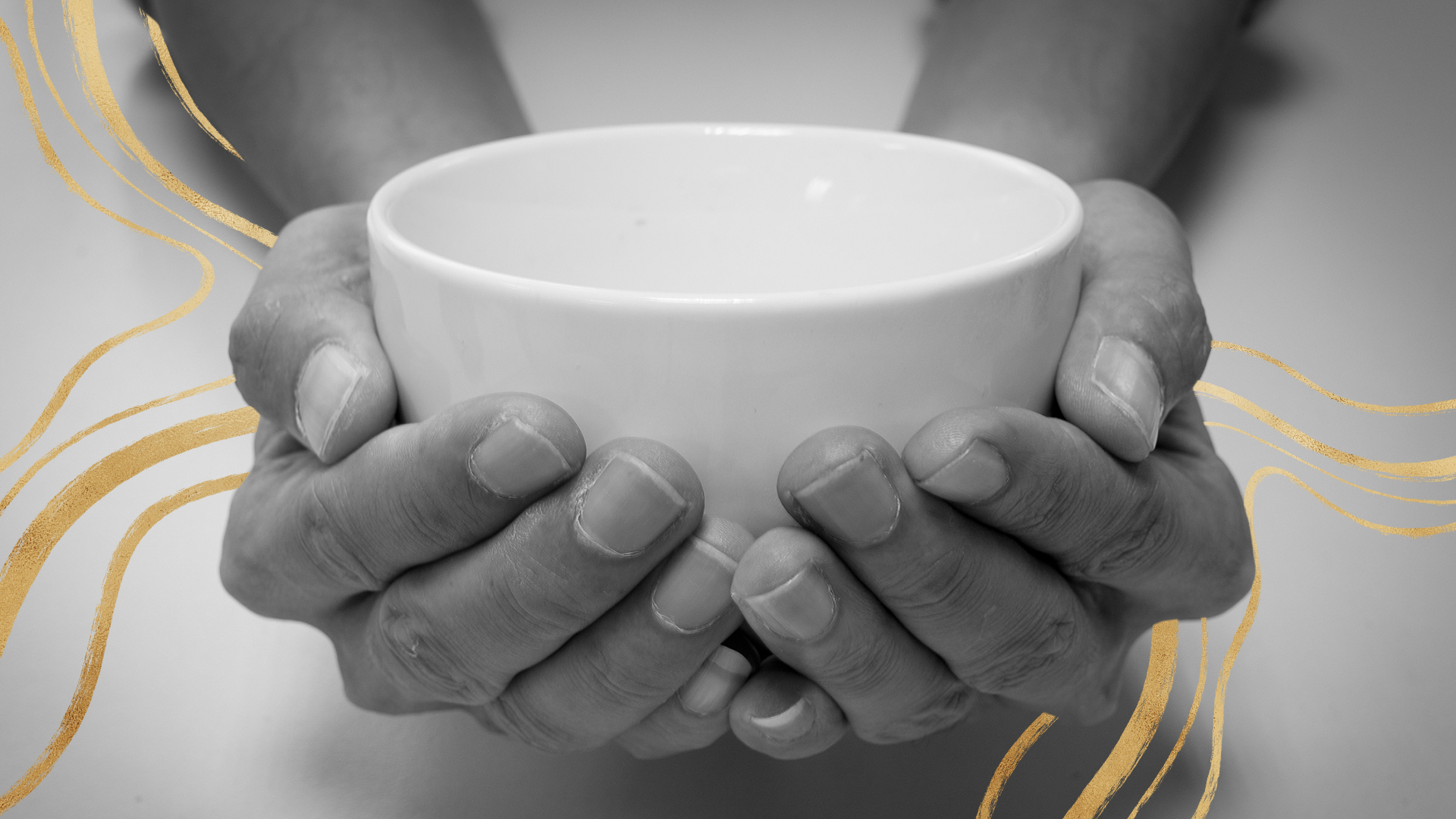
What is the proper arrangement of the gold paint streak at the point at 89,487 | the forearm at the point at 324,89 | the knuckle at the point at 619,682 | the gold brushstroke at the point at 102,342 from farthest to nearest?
the forearm at the point at 324,89 < the gold brushstroke at the point at 102,342 < the gold paint streak at the point at 89,487 < the knuckle at the point at 619,682

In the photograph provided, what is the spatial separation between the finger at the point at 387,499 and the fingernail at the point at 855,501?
8 cm

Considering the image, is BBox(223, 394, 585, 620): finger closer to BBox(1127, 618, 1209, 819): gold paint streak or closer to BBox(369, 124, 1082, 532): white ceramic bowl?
BBox(369, 124, 1082, 532): white ceramic bowl

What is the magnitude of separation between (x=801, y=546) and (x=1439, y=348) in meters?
0.67

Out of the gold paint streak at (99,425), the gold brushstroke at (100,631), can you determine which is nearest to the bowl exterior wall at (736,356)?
the gold brushstroke at (100,631)

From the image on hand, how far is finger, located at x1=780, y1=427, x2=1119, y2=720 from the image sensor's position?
0.35 meters

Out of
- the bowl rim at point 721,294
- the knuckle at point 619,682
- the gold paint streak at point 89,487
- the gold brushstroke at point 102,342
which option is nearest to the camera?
the bowl rim at point 721,294

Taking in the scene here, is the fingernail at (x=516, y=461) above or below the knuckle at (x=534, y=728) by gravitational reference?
above

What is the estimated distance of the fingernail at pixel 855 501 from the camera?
34 cm

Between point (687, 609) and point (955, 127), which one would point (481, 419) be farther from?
point (955, 127)

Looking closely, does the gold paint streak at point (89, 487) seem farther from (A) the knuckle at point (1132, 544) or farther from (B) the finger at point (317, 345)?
(A) the knuckle at point (1132, 544)

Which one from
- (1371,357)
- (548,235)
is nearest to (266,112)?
(548,235)

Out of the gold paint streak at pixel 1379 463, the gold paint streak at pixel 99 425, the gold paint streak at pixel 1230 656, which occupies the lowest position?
the gold paint streak at pixel 1230 656

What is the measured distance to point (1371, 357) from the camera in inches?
31.4

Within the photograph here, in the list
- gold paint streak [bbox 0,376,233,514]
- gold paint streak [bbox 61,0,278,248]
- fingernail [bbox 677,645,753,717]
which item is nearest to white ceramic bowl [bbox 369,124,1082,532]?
fingernail [bbox 677,645,753,717]
